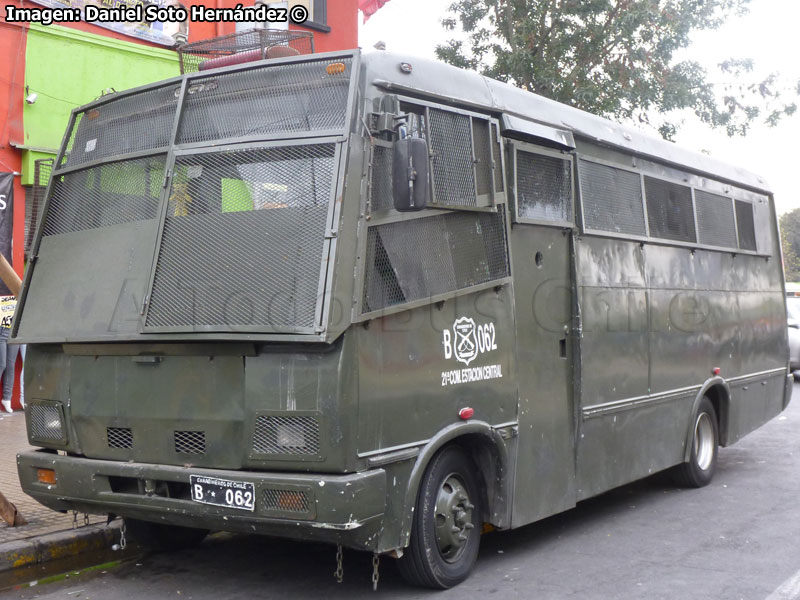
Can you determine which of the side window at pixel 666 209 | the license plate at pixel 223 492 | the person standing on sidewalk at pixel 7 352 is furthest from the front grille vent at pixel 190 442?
the person standing on sidewalk at pixel 7 352

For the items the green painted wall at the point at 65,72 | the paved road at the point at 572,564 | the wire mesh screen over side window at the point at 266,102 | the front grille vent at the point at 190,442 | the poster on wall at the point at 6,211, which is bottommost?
the paved road at the point at 572,564

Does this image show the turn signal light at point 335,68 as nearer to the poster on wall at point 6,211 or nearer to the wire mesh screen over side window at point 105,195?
the wire mesh screen over side window at point 105,195

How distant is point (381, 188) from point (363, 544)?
1924 millimetres

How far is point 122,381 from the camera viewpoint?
17.7 feet

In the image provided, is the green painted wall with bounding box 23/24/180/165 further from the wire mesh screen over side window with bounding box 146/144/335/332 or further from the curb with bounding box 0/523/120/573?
the wire mesh screen over side window with bounding box 146/144/335/332

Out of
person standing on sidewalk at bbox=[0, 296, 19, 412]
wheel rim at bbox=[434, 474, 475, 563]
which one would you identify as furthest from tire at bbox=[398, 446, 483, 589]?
person standing on sidewalk at bbox=[0, 296, 19, 412]

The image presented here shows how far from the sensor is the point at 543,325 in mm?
6566

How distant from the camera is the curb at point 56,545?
6031mm

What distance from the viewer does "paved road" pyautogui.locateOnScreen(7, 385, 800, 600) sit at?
5.62m

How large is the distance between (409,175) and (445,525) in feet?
6.91

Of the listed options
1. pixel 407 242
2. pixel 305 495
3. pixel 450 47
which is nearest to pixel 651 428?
pixel 407 242

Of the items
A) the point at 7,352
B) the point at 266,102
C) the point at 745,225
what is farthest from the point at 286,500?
the point at 7,352

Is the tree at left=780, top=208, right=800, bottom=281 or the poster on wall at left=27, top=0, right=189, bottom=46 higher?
the tree at left=780, top=208, right=800, bottom=281

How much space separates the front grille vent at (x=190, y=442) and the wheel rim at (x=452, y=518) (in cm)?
142
